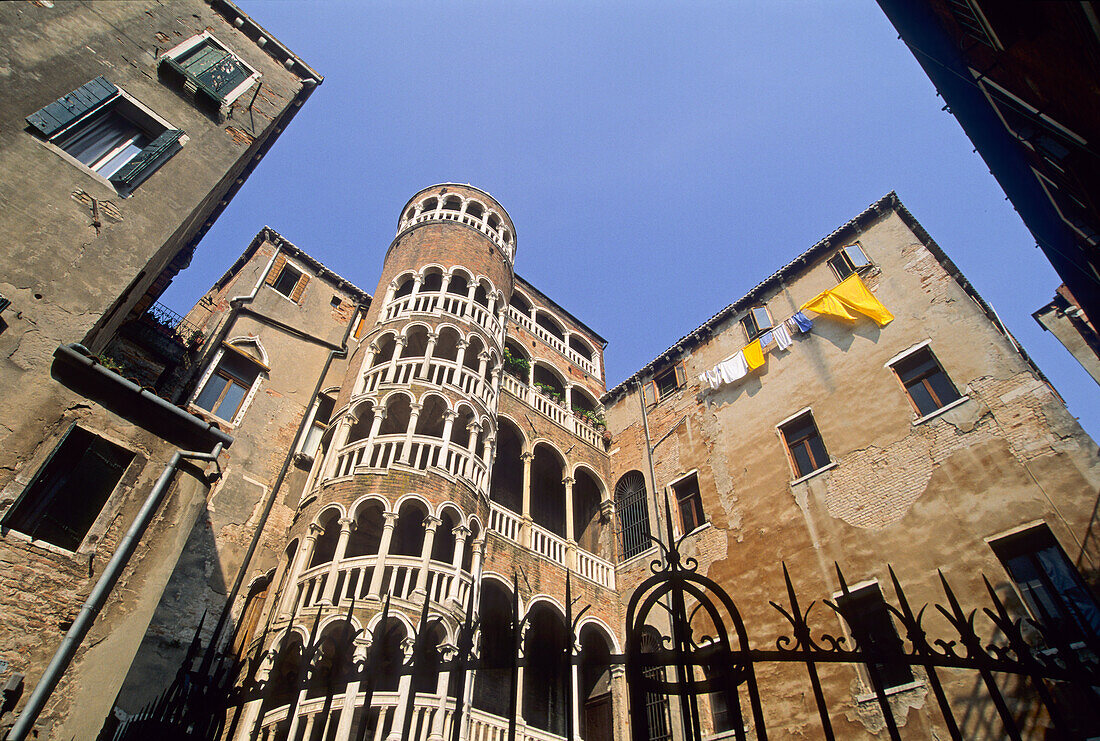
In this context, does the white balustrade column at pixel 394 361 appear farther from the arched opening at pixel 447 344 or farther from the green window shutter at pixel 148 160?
the green window shutter at pixel 148 160

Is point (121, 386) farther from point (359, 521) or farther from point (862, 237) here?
point (862, 237)

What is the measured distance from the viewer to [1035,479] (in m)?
10.8

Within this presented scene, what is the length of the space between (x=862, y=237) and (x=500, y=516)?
44.2 feet

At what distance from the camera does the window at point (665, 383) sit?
2064cm

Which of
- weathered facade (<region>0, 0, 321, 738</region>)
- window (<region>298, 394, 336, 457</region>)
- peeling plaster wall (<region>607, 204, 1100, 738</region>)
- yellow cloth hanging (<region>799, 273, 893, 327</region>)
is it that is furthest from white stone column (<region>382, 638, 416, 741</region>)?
yellow cloth hanging (<region>799, 273, 893, 327</region>)

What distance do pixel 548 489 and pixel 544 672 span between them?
596cm

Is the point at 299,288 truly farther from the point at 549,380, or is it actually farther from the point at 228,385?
the point at 549,380

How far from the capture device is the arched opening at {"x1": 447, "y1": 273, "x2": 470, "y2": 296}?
20.2m

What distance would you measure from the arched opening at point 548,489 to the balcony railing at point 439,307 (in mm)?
4591

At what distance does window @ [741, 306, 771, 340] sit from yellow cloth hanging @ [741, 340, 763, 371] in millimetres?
559

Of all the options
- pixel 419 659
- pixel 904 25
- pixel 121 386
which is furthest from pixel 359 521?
pixel 904 25

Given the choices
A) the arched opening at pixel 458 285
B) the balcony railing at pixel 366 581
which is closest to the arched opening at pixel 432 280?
the arched opening at pixel 458 285

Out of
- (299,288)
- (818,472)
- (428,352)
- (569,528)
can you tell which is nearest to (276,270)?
(299,288)

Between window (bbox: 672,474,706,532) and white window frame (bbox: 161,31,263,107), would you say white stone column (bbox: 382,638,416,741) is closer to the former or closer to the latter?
window (bbox: 672,474,706,532)
